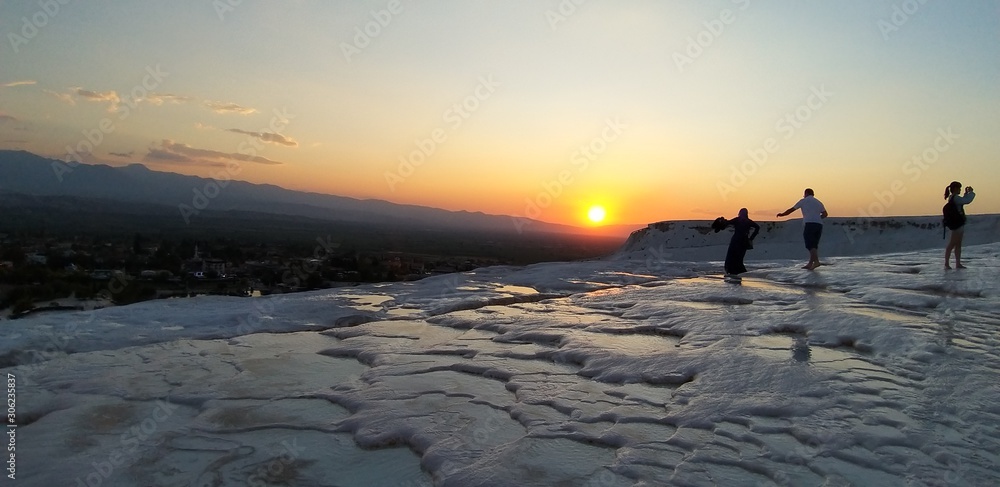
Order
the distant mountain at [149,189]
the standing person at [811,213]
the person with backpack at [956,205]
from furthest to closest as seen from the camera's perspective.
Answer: the distant mountain at [149,189] → the standing person at [811,213] → the person with backpack at [956,205]

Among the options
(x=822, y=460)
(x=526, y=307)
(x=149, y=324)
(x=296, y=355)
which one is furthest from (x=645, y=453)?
(x=149, y=324)

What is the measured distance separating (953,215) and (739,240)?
388 centimetres

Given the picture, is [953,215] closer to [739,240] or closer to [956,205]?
[956,205]

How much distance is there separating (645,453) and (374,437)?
1.90 meters

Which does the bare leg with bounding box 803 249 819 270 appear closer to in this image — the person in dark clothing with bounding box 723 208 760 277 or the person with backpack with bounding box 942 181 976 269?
the person in dark clothing with bounding box 723 208 760 277

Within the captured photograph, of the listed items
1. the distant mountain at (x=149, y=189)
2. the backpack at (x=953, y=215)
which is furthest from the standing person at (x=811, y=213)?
the distant mountain at (x=149, y=189)

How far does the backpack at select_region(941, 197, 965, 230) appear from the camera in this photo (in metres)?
10.9

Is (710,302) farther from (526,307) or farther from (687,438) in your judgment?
(687,438)

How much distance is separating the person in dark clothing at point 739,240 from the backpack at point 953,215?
11.0 feet

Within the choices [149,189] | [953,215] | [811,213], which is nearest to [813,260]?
[811,213]

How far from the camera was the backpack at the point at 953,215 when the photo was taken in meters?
10.9

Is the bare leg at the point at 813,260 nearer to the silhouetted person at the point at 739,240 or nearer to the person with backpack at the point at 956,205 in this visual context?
the silhouetted person at the point at 739,240

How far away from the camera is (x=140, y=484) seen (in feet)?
11.1

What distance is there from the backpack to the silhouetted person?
336cm
